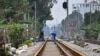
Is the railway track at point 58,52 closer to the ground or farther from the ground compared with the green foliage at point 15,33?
closer to the ground

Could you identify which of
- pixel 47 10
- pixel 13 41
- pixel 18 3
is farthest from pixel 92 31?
pixel 13 41

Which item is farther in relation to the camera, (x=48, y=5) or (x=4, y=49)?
(x=48, y=5)

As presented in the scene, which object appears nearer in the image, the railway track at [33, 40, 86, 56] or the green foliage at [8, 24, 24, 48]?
the railway track at [33, 40, 86, 56]

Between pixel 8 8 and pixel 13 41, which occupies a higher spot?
pixel 8 8

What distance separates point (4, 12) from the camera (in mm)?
46344

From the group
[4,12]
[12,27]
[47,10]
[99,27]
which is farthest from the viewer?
[47,10]

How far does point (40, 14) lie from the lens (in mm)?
97188

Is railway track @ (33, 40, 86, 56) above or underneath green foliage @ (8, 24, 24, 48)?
underneath

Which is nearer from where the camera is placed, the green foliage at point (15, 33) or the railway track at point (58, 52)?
the railway track at point (58, 52)

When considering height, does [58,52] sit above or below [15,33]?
below

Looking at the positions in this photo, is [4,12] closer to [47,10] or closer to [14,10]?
[14,10]

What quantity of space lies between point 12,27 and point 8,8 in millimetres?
12026

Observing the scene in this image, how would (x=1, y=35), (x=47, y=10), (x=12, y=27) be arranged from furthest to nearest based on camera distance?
(x=47, y=10)
(x=12, y=27)
(x=1, y=35)

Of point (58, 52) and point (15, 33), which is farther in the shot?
point (15, 33)
